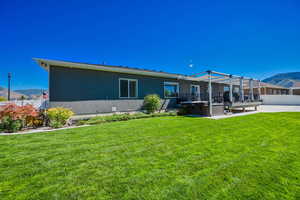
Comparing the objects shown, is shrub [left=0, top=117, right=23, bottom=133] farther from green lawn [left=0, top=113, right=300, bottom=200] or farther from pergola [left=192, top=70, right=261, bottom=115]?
pergola [left=192, top=70, right=261, bottom=115]

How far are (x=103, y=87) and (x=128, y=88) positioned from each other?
5.73ft

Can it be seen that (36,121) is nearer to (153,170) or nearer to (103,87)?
(103,87)

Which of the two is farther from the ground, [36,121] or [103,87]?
[103,87]

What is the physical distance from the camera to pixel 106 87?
832cm

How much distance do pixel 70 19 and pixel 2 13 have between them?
3.27 metres

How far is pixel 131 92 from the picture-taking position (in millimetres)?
9289

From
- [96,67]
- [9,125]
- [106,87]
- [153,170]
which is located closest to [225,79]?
[106,87]

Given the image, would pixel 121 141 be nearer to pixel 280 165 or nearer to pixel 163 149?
pixel 163 149

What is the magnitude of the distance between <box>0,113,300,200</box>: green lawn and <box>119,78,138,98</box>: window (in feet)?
18.9

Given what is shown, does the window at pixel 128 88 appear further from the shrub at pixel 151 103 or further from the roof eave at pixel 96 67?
the shrub at pixel 151 103

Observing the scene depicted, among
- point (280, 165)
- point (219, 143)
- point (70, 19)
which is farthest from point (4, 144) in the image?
point (70, 19)

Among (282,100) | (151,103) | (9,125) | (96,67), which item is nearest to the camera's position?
(9,125)

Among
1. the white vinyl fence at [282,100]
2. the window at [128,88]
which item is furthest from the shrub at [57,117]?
the white vinyl fence at [282,100]

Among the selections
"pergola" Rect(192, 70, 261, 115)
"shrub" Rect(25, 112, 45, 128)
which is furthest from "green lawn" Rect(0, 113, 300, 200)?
"pergola" Rect(192, 70, 261, 115)
